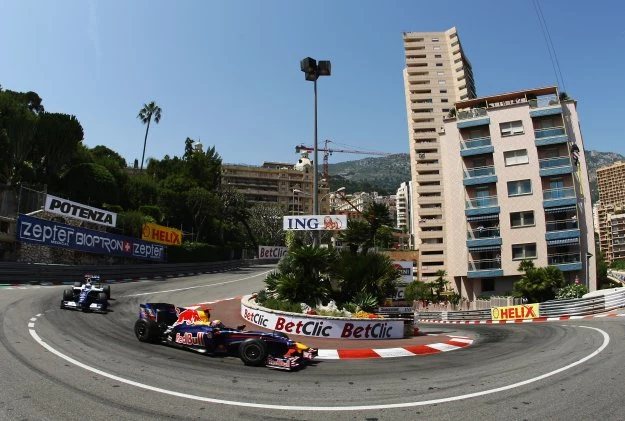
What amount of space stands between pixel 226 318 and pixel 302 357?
9710 mm

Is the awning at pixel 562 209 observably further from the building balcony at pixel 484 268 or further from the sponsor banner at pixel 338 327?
the sponsor banner at pixel 338 327

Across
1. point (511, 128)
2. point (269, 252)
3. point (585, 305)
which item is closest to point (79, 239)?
point (585, 305)

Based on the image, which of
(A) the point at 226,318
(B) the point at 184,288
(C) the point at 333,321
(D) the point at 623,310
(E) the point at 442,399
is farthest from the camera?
(B) the point at 184,288

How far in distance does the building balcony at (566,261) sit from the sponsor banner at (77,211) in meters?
41.3

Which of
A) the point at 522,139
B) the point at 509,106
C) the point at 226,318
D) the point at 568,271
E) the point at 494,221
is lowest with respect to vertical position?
the point at 226,318

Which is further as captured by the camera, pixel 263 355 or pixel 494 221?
pixel 494 221

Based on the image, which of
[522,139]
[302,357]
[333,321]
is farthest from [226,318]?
[522,139]

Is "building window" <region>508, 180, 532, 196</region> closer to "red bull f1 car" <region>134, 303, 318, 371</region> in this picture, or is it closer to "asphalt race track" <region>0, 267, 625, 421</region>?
"asphalt race track" <region>0, 267, 625, 421</region>

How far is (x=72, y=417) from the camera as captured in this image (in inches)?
231

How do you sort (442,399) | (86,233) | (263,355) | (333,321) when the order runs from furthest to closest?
(86,233) < (333,321) < (263,355) < (442,399)

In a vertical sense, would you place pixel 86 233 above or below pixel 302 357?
above

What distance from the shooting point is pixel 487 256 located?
4416 cm

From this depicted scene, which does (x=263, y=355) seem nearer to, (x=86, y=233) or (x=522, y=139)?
(x=86, y=233)

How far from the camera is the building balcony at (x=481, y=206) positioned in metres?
43.3
